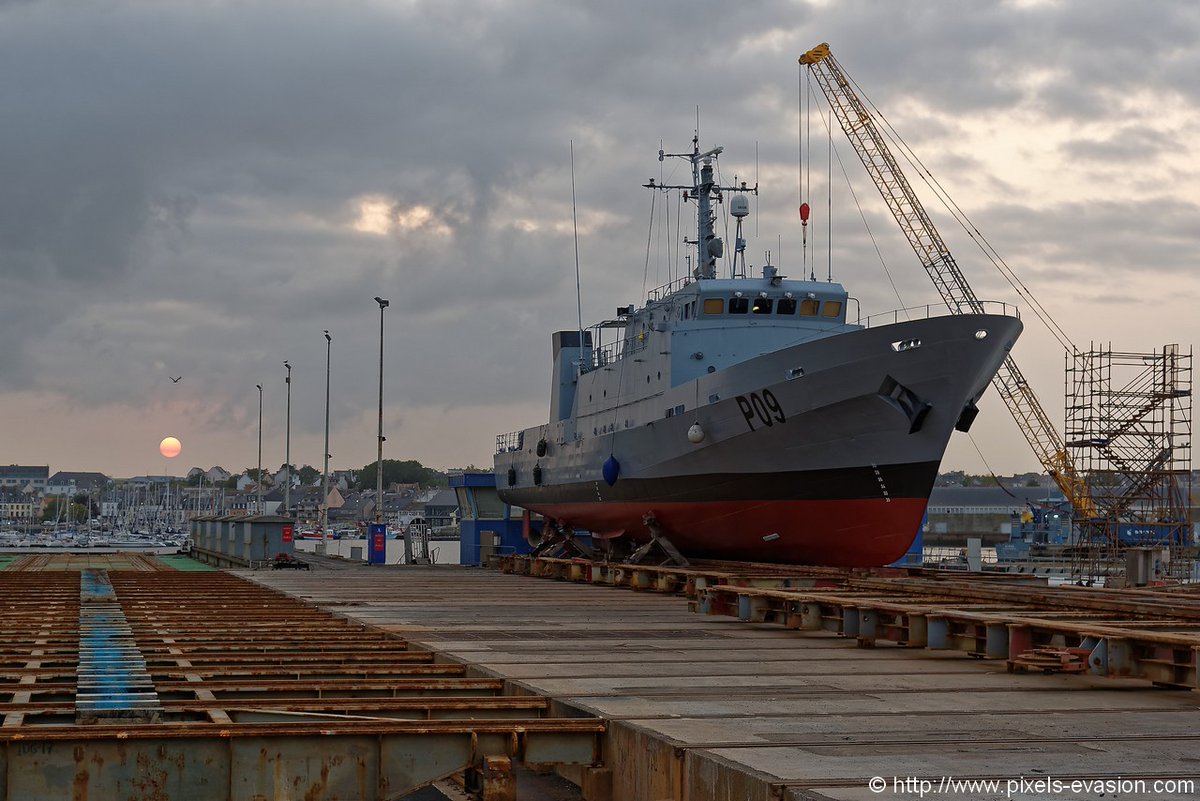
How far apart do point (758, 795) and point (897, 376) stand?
16.7 metres

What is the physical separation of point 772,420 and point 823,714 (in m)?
15.0

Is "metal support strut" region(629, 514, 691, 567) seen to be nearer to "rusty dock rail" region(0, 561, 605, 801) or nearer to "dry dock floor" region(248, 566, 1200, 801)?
"dry dock floor" region(248, 566, 1200, 801)

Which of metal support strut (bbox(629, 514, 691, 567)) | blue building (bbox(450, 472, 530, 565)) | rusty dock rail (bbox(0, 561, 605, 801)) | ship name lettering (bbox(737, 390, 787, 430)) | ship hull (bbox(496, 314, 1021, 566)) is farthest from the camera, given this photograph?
blue building (bbox(450, 472, 530, 565))

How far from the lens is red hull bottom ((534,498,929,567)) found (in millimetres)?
22922

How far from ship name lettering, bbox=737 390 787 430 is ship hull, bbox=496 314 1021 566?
0.02 m

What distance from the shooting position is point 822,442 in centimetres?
2305

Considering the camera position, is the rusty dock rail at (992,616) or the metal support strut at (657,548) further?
the metal support strut at (657,548)

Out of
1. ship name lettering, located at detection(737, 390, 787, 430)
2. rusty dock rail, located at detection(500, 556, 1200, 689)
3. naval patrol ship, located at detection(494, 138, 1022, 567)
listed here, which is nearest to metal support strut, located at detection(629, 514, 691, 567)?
naval patrol ship, located at detection(494, 138, 1022, 567)

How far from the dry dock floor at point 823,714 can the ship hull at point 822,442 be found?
763cm

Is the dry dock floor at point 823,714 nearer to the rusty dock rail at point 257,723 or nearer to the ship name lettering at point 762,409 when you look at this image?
the rusty dock rail at point 257,723

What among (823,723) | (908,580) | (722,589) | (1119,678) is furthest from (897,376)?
(823,723)

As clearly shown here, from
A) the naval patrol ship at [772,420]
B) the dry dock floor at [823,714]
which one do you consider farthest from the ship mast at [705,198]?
the dry dock floor at [823,714]

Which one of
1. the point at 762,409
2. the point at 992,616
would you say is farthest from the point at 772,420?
the point at 992,616

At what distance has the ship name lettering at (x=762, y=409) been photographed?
23359 millimetres
